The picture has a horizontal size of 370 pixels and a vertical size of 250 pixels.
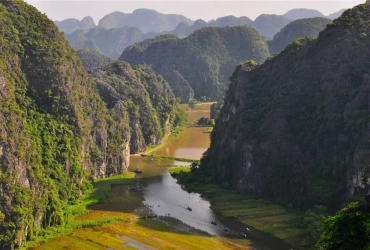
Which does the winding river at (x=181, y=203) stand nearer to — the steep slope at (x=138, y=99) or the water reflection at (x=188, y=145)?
the water reflection at (x=188, y=145)

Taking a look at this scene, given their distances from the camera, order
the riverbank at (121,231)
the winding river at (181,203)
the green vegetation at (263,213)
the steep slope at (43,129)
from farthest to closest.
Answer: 1. the winding river at (181,203)
2. the green vegetation at (263,213)
3. the steep slope at (43,129)
4. the riverbank at (121,231)

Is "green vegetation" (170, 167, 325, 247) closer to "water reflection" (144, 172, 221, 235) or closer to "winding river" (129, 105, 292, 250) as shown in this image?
"winding river" (129, 105, 292, 250)

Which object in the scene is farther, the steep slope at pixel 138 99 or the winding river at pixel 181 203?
the steep slope at pixel 138 99

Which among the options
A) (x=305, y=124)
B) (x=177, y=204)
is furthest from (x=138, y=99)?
(x=305, y=124)

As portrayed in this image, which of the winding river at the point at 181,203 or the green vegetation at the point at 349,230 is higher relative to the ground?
the green vegetation at the point at 349,230

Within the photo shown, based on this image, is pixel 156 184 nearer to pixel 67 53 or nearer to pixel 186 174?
pixel 186 174

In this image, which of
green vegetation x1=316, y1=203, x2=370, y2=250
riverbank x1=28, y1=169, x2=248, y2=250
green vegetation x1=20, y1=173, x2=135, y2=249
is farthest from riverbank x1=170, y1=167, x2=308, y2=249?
green vegetation x1=316, y1=203, x2=370, y2=250

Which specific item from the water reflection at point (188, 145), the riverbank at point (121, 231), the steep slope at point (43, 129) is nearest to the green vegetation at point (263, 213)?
the riverbank at point (121, 231)
